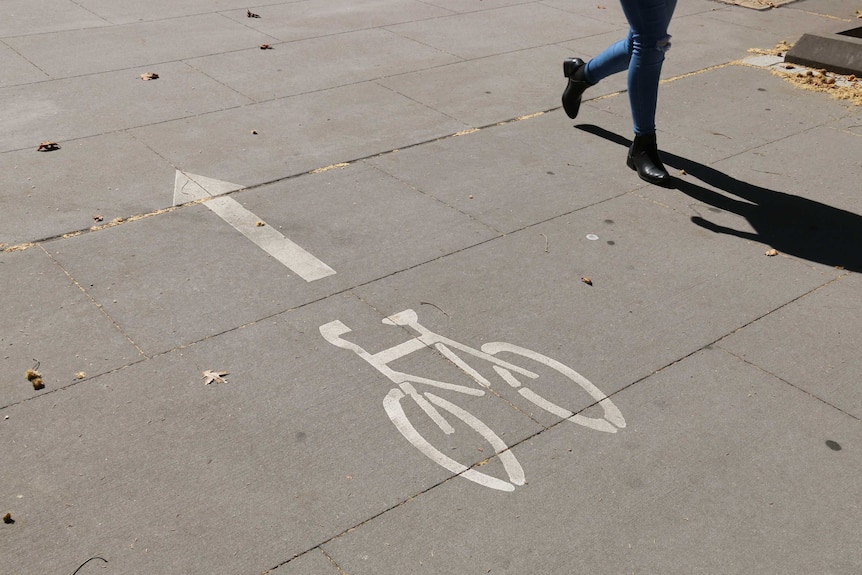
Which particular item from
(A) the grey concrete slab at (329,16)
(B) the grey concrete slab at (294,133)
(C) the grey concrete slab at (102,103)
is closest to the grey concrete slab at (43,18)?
(A) the grey concrete slab at (329,16)

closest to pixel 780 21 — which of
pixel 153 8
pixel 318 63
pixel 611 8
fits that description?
pixel 611 8

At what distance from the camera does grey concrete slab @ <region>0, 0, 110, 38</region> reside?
10.0 metres

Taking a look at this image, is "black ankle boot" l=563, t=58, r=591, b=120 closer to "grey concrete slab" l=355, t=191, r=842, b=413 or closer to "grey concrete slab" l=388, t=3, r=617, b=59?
"grey concrete slab" l=355, t=191, r=842, b=413

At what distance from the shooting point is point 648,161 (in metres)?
6.95

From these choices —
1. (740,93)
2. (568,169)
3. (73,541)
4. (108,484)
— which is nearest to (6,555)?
(73,541)

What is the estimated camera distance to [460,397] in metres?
4.50

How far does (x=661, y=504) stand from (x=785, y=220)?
3292 mm

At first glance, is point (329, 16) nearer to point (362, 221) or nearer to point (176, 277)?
point (362, 221)

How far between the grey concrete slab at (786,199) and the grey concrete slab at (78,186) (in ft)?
11.9

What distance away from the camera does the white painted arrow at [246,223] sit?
559 centimetres

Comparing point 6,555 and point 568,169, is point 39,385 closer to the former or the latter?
point 6,555

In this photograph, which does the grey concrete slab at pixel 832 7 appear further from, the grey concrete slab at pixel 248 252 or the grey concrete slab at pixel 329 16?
the grey concrete slab at pixel 248 252

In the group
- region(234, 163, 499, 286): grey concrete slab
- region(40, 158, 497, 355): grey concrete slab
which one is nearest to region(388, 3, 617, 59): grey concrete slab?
region(234, 163, 499, 286): grey concrete slab

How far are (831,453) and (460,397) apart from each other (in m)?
1.72
